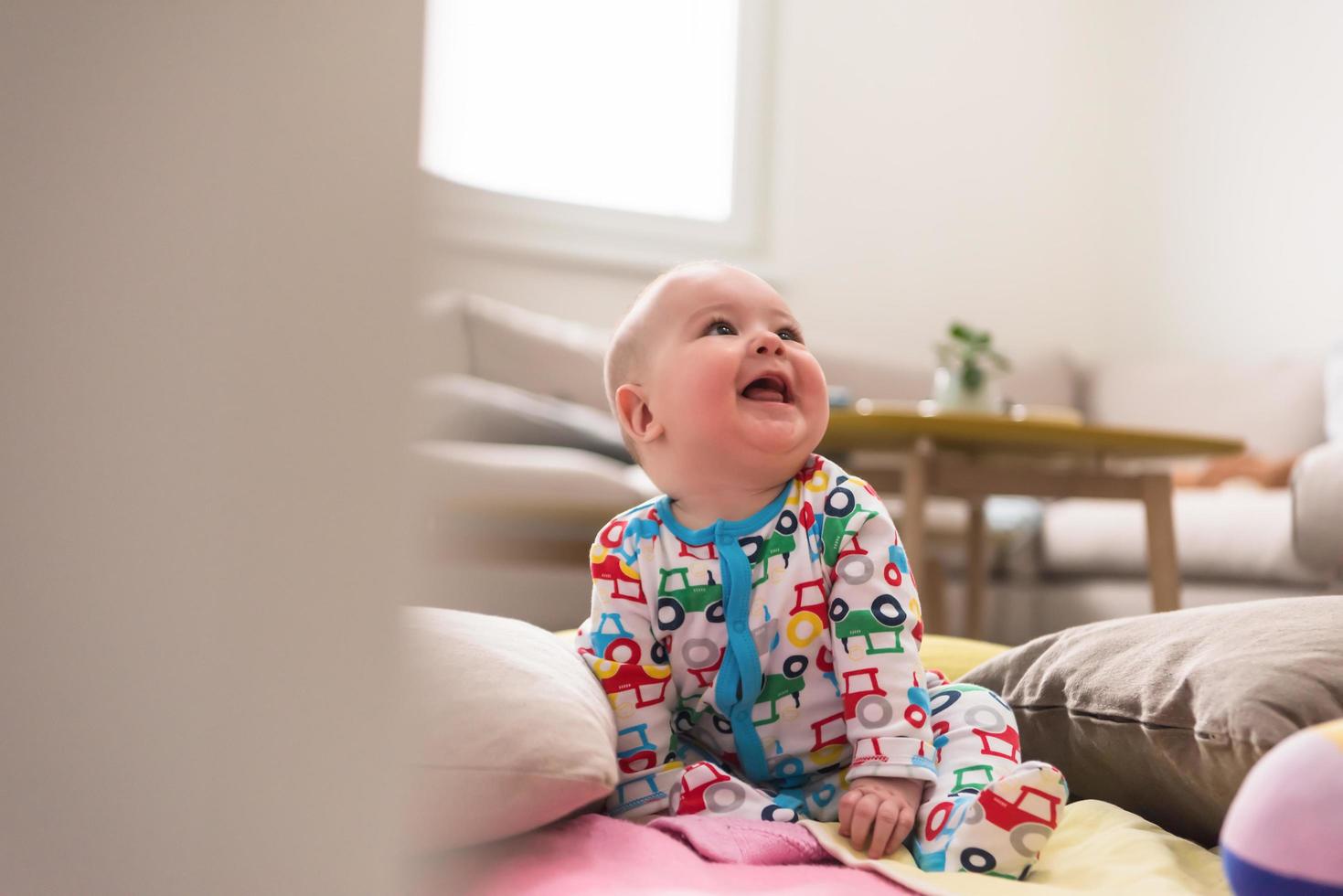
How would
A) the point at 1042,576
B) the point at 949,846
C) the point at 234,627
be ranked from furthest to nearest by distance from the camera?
the point at 1042,576 < the point at 949,846 < the point at 234,627

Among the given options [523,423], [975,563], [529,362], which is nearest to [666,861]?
[523,423]

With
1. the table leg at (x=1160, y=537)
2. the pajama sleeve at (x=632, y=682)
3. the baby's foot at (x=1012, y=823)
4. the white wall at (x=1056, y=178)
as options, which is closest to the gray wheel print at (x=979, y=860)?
the baby's foot at (x=1012, y=823)

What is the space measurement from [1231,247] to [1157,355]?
461 mm

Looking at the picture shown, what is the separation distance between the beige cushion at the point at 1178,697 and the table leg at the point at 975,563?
1.87 meters

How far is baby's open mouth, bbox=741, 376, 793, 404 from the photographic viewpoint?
98cm

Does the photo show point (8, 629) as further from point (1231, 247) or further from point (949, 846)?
point (1231, 247)

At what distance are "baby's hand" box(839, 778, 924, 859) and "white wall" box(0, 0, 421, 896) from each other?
25.5 inches

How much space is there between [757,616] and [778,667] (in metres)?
0.04

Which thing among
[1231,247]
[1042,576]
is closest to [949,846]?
[1042,576]

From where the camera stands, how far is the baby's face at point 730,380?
3.14 feet

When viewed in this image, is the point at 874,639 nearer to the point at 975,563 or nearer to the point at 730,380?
the point at 730,380

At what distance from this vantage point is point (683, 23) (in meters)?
4.07

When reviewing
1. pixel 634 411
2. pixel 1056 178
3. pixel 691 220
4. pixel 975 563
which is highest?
pixel 1056 178

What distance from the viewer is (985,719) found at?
88 centimetres
